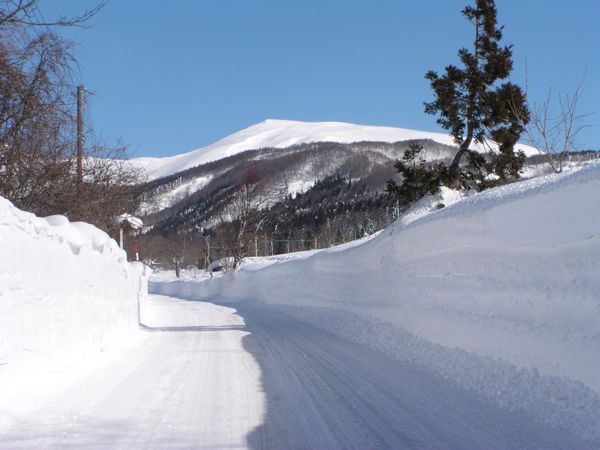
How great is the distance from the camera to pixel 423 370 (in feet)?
25.8

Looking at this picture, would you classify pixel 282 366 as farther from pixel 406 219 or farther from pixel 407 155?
pixel 407 155

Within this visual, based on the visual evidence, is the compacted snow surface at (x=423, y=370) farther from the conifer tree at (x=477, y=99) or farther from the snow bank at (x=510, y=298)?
the conifer tree at (x=477, y=99)

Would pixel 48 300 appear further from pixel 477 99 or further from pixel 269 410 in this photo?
pixel 477 99

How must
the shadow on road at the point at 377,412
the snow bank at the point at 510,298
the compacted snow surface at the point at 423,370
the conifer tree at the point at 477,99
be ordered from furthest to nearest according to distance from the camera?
the conifer tree at the point at 477,99, the snow bank at the point at 510,298, the compacted snow surface at the point at 423,370, the shadow on road at the point at 377,412

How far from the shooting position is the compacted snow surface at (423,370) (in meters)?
5.02

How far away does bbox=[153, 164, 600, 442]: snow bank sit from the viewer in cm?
526

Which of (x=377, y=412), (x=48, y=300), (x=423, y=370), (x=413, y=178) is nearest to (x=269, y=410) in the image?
(x=377, y=412)

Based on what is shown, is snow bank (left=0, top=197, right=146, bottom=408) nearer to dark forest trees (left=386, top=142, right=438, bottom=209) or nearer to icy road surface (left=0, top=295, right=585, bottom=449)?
icy road surface (left=0, top=295, right=585, bottom=449)

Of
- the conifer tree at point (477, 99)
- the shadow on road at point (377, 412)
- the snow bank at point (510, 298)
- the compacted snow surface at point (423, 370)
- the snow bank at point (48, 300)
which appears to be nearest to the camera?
the shadow on road at point (377, 412)

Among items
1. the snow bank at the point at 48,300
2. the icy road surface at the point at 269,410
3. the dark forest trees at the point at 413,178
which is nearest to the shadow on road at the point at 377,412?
the icy road surface at the point at 269,410

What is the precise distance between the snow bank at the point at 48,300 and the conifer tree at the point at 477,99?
1383cm

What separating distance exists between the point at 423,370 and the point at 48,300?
4.90 metres

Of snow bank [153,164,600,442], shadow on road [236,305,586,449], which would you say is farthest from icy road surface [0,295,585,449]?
snow bank [153,164,600,442]

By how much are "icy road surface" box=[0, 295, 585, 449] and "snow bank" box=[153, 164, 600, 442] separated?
16.4 inches
